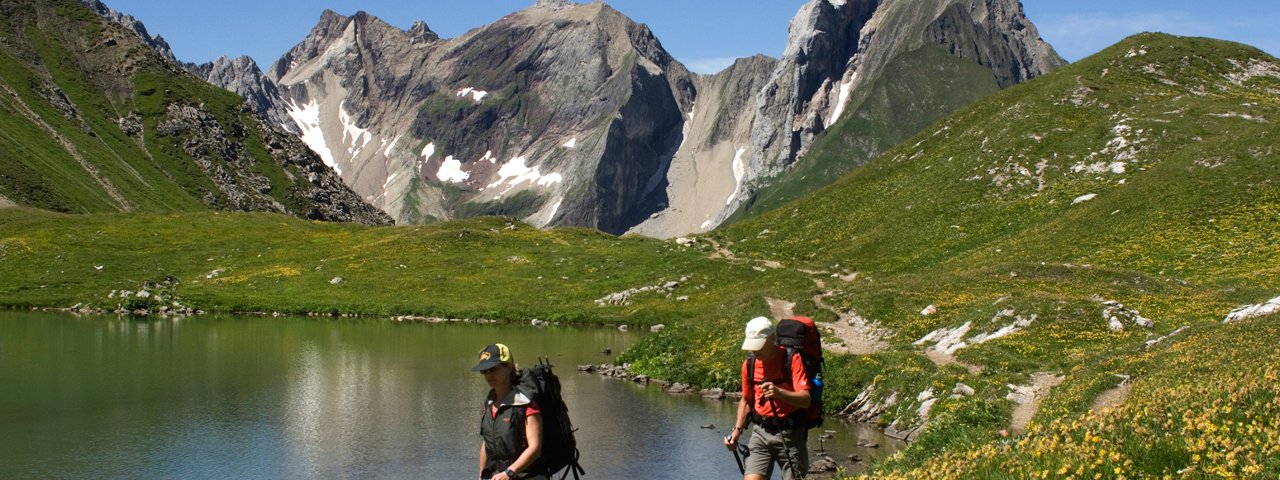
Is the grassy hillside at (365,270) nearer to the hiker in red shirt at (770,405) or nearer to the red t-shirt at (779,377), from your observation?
the hiker in red shirt at (770,405)

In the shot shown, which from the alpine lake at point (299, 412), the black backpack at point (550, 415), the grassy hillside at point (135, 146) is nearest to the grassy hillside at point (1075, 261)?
the black backpack at point (550, 415)

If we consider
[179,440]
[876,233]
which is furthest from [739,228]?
[179,440]

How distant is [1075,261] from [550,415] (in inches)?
2246

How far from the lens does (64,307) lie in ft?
241

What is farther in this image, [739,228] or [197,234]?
[739,228]

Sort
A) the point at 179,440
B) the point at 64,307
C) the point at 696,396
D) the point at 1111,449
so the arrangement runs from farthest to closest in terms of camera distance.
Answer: the point at 64,307, the point at 696,396, the point at 179,440, the point at 1111,449

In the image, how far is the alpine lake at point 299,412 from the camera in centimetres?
2772

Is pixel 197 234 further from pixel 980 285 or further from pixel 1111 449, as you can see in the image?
pixel 1111 449

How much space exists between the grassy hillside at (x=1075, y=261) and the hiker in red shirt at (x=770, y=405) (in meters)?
1.87

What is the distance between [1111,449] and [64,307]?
3095 inches

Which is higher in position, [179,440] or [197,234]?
[197,234]

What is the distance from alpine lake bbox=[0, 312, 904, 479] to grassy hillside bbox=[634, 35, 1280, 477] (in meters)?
6.08

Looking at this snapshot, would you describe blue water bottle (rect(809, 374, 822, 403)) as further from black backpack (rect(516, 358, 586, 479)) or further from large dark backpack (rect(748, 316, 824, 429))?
black backpack (rect(516, 358, 586, 479))

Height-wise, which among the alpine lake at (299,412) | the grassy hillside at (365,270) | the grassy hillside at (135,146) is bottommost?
the alpine lake at (299,412)
